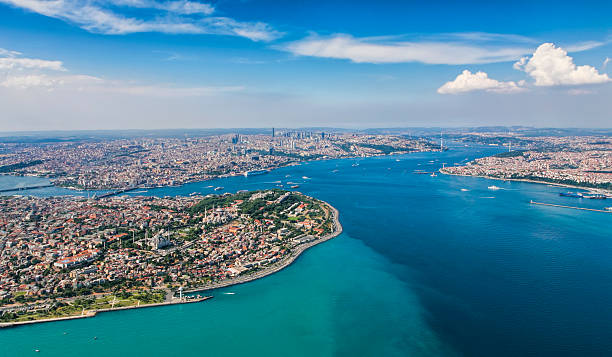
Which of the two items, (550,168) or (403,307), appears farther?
(550,168)

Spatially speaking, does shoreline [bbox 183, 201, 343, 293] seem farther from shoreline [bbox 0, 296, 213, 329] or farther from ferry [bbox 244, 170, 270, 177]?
ferry [bbox 244, 170, 270, 177]

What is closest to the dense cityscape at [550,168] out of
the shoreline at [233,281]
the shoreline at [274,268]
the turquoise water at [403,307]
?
the turquoise water at [403,307]

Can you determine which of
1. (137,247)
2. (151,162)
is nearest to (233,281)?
(137,247)

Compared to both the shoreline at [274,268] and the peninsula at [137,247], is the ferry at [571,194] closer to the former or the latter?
the peninsula at [137,247]

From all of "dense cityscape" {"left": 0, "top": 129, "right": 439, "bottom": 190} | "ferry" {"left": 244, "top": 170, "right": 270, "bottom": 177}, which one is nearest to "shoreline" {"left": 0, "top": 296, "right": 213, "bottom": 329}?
"dense cityscape" {"left": 0, "top": 129, "right": 439, "bottom": 190}

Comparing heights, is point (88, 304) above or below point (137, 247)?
below

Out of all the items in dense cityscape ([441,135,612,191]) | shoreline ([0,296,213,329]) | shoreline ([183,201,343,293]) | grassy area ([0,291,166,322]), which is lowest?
shoreline ([0,296,213,329])

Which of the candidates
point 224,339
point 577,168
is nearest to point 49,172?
point 224,339

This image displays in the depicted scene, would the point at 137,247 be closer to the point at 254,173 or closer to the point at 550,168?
the point at 254,173
